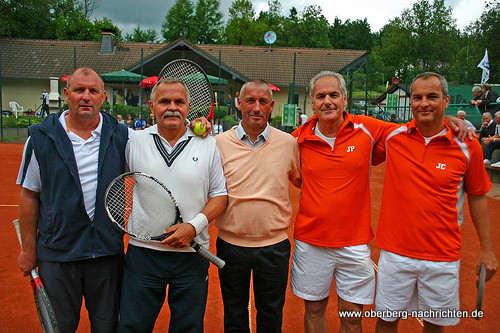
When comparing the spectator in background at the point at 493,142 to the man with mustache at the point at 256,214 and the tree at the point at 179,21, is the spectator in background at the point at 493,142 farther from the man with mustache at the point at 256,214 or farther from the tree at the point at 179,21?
the tree at the point at 179,21

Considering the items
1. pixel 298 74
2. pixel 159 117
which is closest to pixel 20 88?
pixel 298 74

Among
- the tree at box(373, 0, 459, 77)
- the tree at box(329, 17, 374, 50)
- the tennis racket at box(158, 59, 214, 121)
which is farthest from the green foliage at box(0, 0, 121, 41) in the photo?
the tree at box(329, 17, 374, 50)

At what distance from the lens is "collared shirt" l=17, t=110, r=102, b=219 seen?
2814 mm

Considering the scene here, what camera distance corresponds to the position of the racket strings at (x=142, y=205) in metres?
2.83

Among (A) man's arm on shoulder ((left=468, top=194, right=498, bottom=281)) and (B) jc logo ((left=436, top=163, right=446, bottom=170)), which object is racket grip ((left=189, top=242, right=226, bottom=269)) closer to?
(B) jc logo ((left=436, top=163, right=446, bottom=170))

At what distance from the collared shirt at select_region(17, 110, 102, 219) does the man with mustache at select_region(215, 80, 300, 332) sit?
3.27 ft

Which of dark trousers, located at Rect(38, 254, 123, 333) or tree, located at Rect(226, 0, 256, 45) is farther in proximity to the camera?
tree, located at Rect(226, 0, 256, 45)

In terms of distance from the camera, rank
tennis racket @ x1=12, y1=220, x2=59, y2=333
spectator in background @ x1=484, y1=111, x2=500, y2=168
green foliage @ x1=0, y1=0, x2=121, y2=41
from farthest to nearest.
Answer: green foliage @ x1=0, y1=0, x2=121, y2=41 < spectator in background @ x1=484, y1=111, x2=500, y2=168 < tennis racket @ x1=12, y1=220, x2=59, y2=333

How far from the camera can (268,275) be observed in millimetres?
3262

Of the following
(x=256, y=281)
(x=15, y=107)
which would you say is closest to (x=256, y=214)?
(x=256, y=281)

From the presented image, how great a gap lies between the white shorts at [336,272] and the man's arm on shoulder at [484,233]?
0.85 meters

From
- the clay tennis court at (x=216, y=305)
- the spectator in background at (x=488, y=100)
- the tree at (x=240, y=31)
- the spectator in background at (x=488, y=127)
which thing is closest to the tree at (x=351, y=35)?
the tree at (x=240, y=31)

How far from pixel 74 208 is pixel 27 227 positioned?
0.40 m

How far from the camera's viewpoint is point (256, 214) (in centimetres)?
318
